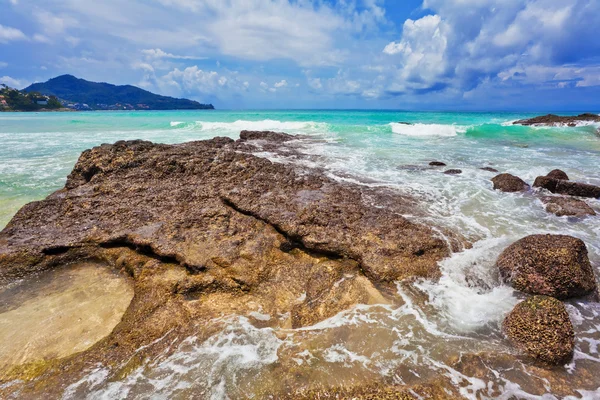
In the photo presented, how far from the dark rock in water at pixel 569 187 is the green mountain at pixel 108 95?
169831mm

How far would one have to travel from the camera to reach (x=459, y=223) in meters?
5.87

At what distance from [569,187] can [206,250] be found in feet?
29.8

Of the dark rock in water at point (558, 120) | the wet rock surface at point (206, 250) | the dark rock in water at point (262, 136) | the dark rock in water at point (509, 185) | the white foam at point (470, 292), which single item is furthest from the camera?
the dark rock in water at point (558, 120)

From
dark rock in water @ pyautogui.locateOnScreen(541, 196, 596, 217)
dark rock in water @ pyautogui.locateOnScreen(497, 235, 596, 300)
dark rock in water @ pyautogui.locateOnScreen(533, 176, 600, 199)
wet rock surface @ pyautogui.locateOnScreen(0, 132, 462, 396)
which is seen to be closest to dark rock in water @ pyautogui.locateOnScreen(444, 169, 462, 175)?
dark rock in water @ pyautogui.locateOnScreen(533, 176, 600, 199)

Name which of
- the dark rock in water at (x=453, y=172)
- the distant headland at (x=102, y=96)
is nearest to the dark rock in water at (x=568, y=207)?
the dark rock in water at (x=453, y=172)

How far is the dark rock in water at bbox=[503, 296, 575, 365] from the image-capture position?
2854 millimetres

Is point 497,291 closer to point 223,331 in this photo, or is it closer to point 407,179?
point 223,331

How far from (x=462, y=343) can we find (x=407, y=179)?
6.52 metres

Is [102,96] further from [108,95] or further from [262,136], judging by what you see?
[262,136]

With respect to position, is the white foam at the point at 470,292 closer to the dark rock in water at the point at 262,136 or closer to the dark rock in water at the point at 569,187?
the dark rock in water at the point at 569,187

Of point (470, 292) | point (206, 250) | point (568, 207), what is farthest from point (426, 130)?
point (206, 250)

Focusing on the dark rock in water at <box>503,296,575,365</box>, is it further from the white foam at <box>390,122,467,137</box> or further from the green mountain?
the green mountain

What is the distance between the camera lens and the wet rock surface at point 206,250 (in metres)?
3.25

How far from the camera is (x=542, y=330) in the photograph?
2963 mm
